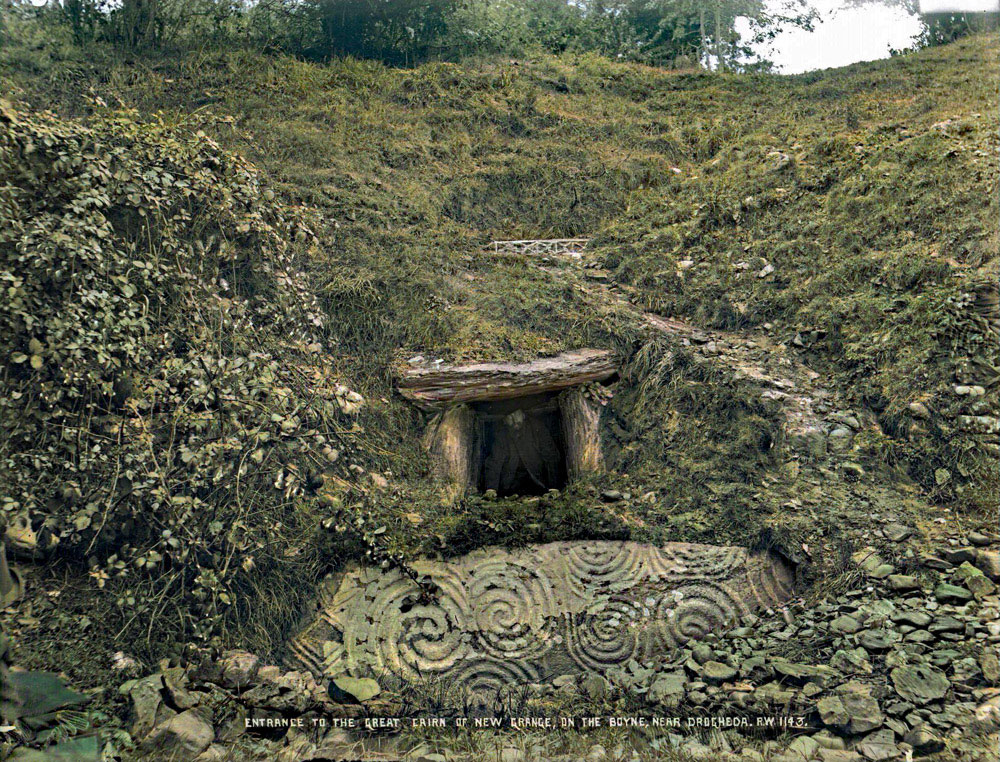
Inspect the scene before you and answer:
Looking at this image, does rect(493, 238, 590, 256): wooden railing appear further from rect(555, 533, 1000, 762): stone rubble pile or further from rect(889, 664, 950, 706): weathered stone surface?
rect(889, 664, 950, 706): weathered stone surface

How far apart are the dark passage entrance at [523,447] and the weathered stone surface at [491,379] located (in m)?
0.27

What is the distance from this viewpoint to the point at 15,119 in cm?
388

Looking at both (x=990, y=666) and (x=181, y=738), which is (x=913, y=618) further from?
(x=181, y=738)

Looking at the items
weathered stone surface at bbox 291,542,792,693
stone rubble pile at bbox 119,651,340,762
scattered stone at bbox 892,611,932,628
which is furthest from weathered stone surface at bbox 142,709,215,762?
scattered stone at bbox 892,611,932,628

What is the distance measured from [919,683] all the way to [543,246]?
4629 millimetres

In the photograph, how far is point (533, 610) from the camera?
409cm

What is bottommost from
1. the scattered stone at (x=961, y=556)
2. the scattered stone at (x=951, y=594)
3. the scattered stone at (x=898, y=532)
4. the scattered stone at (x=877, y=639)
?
the scattered stone at (x=877, y=639)

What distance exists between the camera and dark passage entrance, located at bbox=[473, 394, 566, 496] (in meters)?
5.23

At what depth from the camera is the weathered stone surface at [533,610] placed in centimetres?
390

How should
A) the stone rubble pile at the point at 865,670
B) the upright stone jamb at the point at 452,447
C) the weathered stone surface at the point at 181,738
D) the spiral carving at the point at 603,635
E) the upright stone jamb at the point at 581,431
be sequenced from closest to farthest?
the stone rubble pile at the point at 865,670 < the weathered stone surface at the point at 181,738 < the spiral carving at the point at 603,635 < the upright stone jamb at the point at 452,447 < the upright stone jamb at the point at 581,431

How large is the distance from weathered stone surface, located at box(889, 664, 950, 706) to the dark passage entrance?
98.2 inches

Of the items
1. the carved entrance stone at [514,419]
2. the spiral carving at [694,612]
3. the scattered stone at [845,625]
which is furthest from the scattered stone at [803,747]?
the carved entrance stone at [514,419]

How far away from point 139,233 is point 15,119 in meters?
0.85

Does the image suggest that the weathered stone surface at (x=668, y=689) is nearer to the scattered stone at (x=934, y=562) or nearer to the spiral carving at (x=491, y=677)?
the spiral carving at (x=491, y=677)
